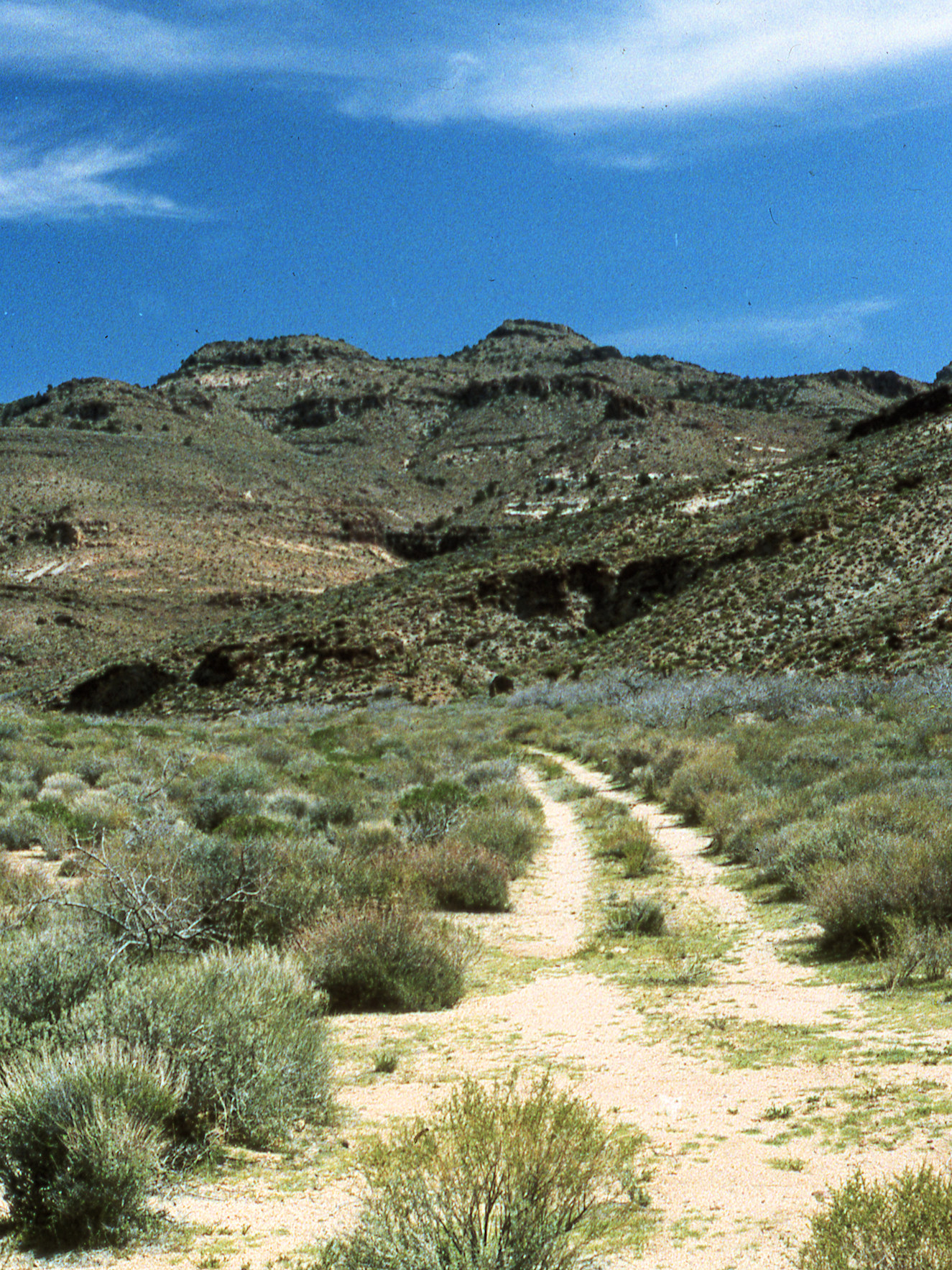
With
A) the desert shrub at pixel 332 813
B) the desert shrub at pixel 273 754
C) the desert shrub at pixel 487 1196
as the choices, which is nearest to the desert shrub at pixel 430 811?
the desert shrub at pixel 332 813

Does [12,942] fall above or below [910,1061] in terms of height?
above

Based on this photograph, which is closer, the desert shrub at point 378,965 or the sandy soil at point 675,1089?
the sandy soil at point 675,1089

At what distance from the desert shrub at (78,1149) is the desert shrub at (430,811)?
7799 mm

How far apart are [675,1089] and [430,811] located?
768 cm

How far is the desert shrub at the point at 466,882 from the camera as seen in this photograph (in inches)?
388

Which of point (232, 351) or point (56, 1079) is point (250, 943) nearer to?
point (56, 1079)

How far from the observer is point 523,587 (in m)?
46.8

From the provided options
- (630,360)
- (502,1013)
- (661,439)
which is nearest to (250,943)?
(502,1013)

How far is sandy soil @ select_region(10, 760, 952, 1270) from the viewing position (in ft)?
11.6

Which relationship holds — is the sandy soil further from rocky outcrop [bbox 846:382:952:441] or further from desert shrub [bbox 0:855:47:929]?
rocky outcrop [bbox 846:382:952:441]

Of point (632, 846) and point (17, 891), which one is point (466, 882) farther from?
point (17, 891)

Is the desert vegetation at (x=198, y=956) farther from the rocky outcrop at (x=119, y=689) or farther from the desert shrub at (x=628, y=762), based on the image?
the rocky outcrop at (x=119, y=689)

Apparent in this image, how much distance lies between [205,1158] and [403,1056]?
68.8 inches

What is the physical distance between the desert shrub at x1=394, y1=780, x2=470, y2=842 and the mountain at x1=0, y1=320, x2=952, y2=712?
56.0 ft
